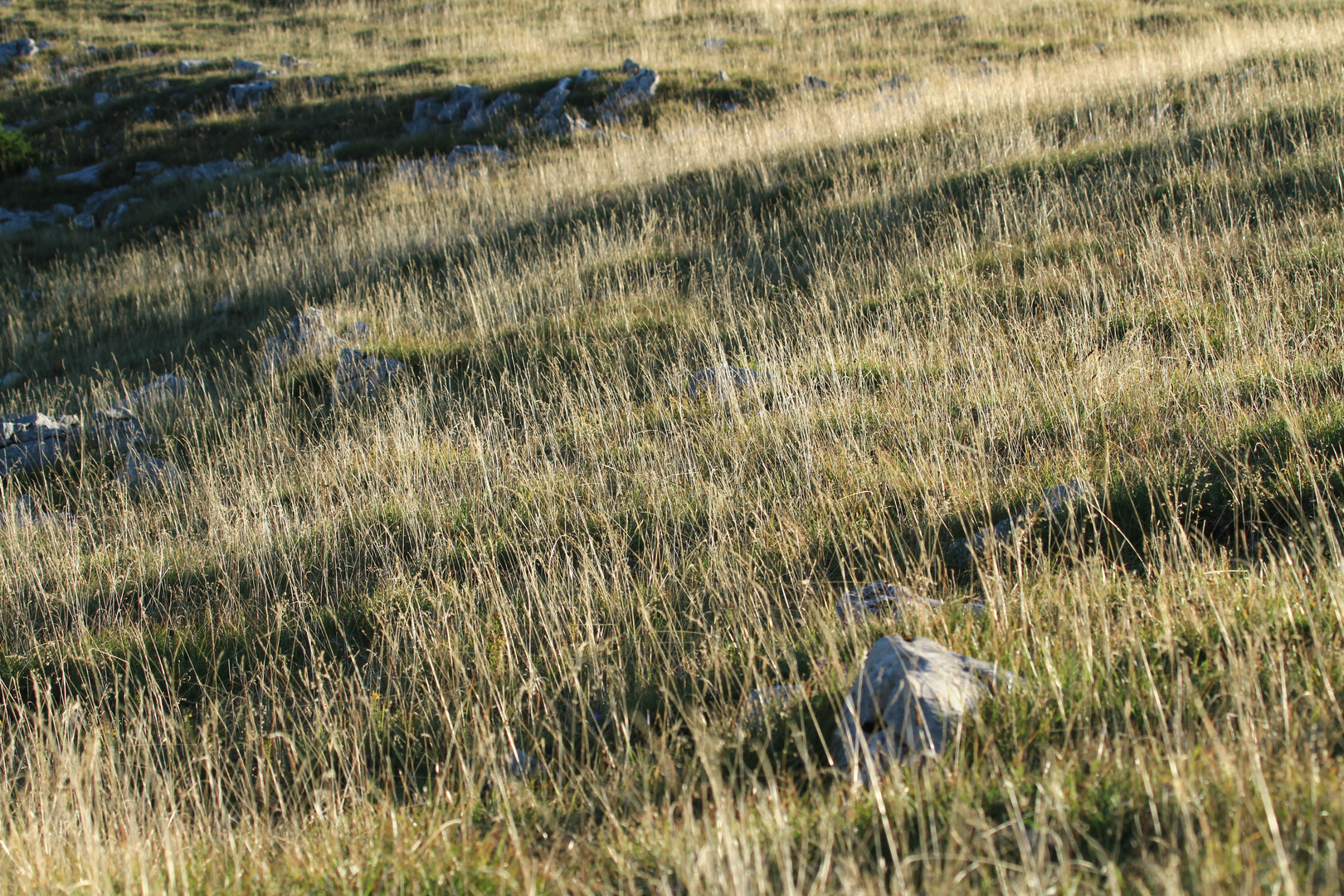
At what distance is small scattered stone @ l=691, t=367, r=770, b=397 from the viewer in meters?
5.29

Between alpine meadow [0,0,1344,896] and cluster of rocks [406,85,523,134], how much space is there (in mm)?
5187

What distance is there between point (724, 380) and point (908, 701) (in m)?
3.36

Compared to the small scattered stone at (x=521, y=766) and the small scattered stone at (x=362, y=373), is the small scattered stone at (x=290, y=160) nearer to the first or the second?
the small scattered stone at (x=362, y=373)

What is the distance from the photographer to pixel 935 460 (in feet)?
12.8

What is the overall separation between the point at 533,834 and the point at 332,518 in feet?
9.79

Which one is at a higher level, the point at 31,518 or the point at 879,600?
the point at 879,600

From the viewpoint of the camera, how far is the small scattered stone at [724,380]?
17.3ft

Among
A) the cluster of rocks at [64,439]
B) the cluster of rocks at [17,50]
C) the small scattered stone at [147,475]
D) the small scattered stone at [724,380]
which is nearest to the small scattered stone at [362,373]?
the small scattered stone at [147,475]

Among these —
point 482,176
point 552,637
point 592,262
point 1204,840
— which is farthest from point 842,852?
point 482,176

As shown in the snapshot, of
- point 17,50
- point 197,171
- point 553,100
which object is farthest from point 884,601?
point 17,50

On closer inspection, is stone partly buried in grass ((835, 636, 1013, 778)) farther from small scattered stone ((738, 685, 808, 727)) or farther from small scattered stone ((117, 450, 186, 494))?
small scattered stone ((117, 450, 186, 494))

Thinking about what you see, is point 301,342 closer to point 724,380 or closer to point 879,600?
point 724,380

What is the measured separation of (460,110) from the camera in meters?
17.2

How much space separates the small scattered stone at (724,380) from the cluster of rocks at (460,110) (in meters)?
12.5
